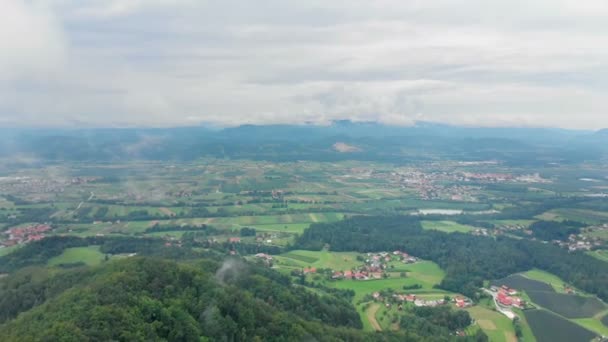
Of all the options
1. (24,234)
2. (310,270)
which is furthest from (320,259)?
(24,234)

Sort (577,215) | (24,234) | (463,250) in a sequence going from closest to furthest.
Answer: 1. (463,250)
2. (24,234)
3. (577,215)

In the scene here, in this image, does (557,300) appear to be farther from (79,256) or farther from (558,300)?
(79,256)

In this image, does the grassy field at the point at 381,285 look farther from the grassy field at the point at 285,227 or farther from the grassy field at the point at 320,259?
the grassy field at the point at 285,227

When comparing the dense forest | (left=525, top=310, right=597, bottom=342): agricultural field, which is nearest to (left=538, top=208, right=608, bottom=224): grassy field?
(left=525, top=310, right=597, bottom=342): agricultural field

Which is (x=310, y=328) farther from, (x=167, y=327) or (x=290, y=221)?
(x=290, y=221)

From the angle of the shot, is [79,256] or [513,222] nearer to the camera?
[79,256]

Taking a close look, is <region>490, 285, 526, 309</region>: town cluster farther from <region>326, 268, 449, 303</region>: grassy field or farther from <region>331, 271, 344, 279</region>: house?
<region>331, 271, 344, 279</region>: house
